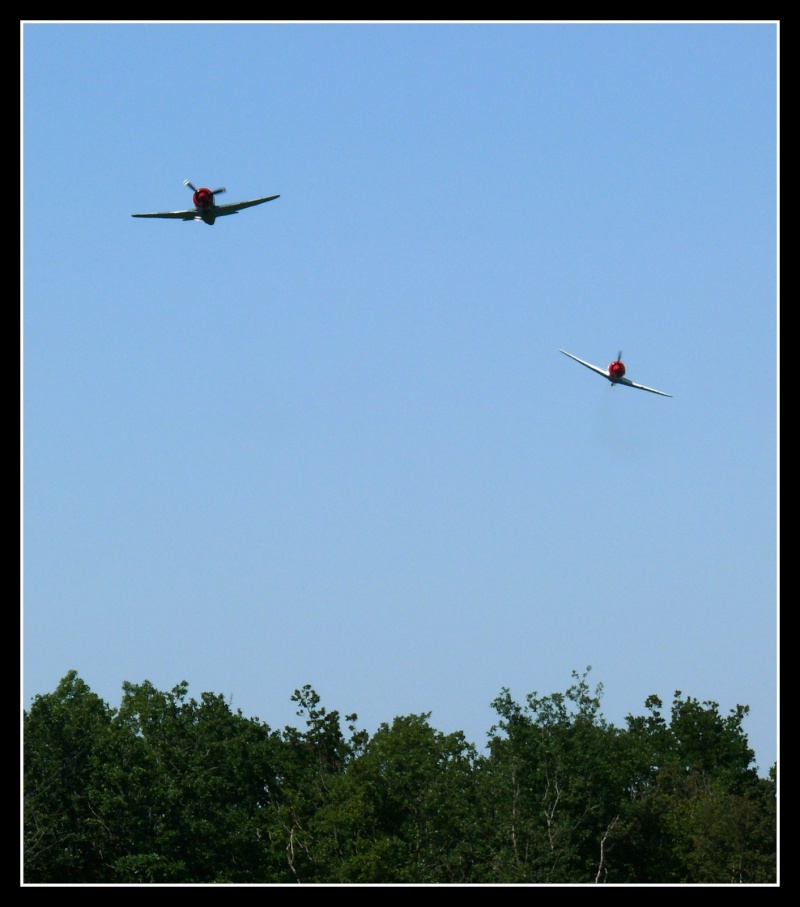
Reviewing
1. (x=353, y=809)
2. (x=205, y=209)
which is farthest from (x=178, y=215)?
(x=353, y=809)

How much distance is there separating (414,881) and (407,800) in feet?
35.9

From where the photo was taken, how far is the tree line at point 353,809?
110 meters

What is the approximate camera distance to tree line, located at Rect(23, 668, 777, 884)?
362 feet

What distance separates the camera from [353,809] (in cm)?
11962

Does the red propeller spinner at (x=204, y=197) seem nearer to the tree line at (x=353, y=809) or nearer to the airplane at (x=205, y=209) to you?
the airplane at (x=205, y=209)

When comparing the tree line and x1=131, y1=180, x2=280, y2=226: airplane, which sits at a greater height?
x1=131, y1=180, x2=280, y2=226: airplane

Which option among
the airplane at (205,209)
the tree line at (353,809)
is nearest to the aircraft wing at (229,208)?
the airplane at (205,209)

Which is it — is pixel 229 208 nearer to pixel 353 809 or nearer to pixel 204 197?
pixel 204 197

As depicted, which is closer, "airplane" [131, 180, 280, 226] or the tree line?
"airplane" [131, 180, 280, 226]

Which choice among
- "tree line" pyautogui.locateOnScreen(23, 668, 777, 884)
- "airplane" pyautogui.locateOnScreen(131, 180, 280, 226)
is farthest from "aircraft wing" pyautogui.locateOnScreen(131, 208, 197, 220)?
"tree line" pyautogui.locateOnScreen(23, 668, 777, 884)

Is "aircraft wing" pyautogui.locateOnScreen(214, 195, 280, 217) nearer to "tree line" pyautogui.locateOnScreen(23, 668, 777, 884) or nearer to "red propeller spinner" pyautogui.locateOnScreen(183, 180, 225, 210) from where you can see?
"red propeller spinner" pyautogui.locateOnScreen(183, 180, 225, 210)
